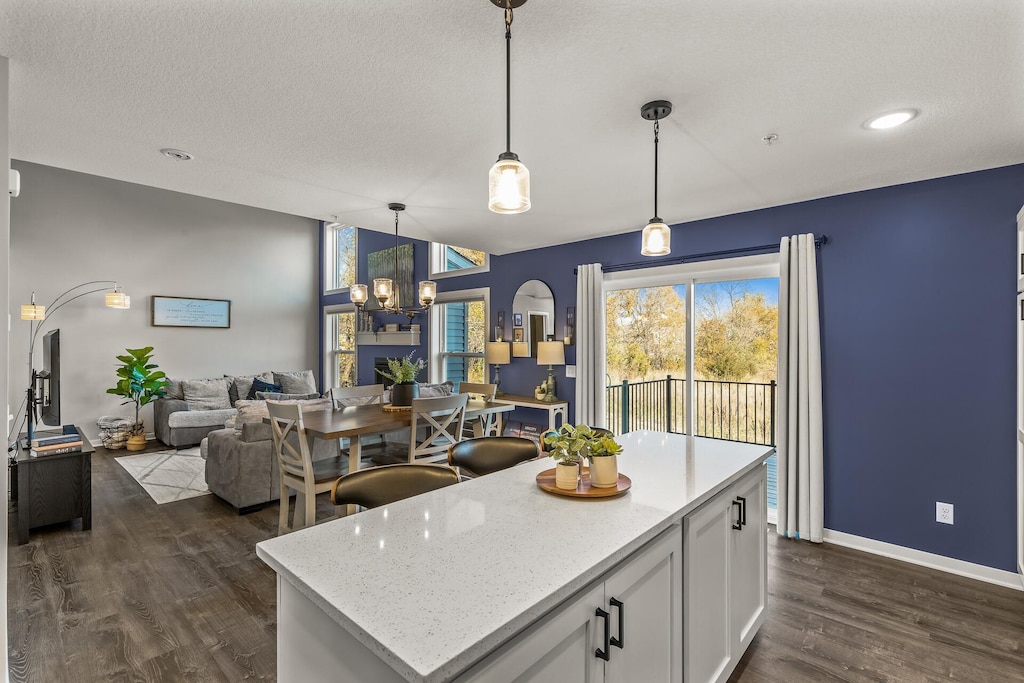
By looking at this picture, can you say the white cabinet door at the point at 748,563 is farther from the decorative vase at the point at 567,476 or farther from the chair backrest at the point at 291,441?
the chair backrest at the point at 291,441

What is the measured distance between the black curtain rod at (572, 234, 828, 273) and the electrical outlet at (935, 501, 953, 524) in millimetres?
1811

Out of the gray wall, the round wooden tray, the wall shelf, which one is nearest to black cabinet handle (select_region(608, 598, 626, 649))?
the round wooden tray

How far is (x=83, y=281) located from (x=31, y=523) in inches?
168

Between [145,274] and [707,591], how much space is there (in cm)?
812

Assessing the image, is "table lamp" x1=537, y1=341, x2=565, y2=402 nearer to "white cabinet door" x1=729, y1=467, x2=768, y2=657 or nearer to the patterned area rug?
"white cabinet door" x1=729, y1=467, x2=768, y2=657

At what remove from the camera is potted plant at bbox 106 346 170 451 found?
6.40 metres

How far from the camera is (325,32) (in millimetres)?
1640

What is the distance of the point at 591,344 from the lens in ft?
15.7

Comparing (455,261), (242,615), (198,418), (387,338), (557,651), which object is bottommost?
(242,615)

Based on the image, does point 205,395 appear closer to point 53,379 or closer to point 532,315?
point 53,379

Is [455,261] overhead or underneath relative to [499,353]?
overhead

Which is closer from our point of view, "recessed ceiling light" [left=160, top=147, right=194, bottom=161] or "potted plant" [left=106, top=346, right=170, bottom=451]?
"recessed ceiling light" [left=160, top=147, right=194, bottom=161]

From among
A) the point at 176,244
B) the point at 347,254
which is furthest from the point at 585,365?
the point at 176,244

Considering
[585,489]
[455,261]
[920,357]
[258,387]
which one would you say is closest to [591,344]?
[920,357]
